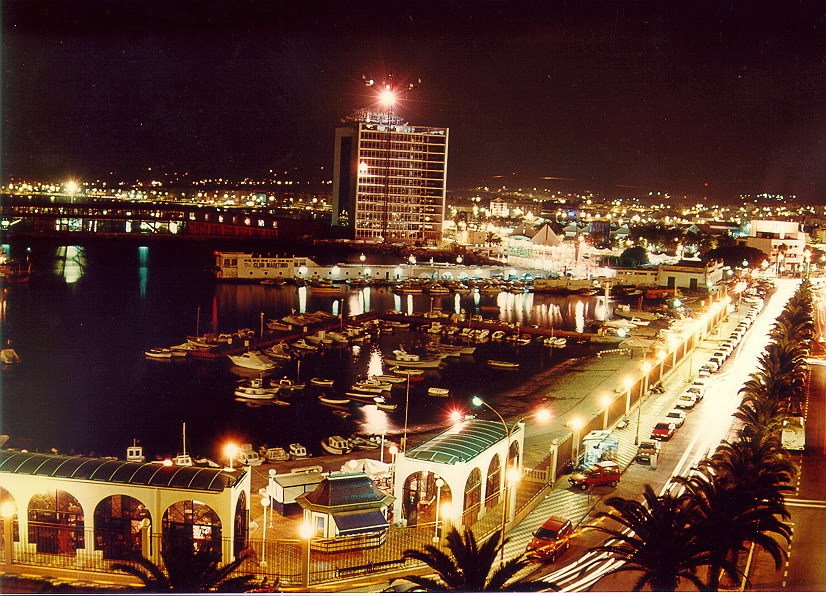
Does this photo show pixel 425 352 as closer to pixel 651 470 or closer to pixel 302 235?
pixel 651 470

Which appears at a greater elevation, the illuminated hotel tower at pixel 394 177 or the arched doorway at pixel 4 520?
the illuminated hotel tower at pixel 394 177

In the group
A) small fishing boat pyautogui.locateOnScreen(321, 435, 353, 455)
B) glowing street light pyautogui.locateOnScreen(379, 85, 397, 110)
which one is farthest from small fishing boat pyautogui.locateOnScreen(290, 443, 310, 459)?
glowing street light pyautogui.locateOnScreen(379, 85, 397, 110)

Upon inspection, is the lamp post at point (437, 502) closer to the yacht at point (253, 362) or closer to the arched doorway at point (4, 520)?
the arched doorway at point (4, 520)

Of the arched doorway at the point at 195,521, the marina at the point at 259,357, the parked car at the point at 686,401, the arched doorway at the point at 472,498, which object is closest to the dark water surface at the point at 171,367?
the marina at the point at 259,357

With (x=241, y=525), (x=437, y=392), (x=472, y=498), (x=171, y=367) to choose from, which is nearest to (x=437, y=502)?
(x=472, y=498)

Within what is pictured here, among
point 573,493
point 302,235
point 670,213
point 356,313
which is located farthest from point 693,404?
point 670,213

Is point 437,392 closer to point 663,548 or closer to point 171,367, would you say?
point 171,367
